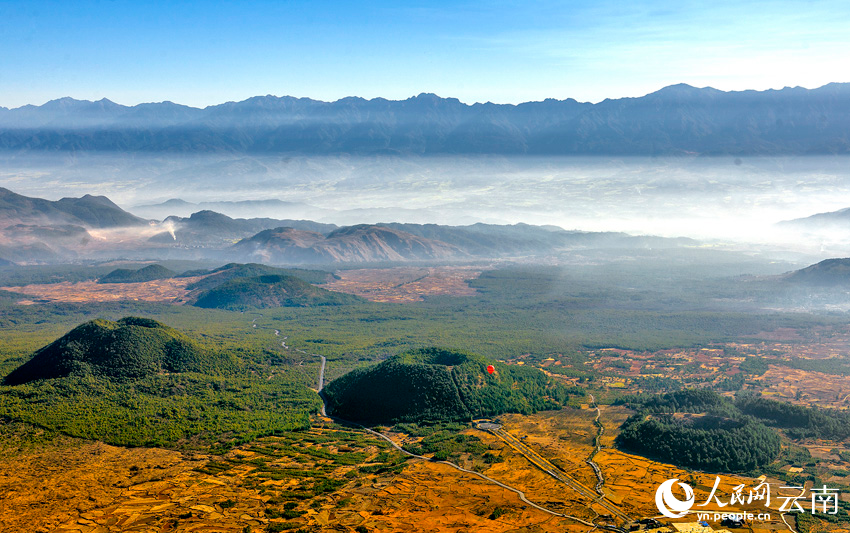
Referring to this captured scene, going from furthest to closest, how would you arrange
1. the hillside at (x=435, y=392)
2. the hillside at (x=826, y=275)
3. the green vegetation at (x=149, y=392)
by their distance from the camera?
the hillside at (x=826, y=275) < the hillside at (x=435, y=392) < the green vegetation at (x=149, y=392)

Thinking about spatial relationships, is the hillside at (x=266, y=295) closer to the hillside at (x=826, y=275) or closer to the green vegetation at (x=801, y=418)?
the green vegetation at (x=801, y=418)

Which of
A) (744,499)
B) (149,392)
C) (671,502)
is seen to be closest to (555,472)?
(671,502)

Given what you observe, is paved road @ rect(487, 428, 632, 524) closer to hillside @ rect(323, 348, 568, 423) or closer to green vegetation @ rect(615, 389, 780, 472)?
hillside @ rect(323, 348, 568, 423)

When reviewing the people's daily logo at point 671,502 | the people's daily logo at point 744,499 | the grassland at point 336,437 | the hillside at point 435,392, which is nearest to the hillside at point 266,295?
the grassland at point 336,437

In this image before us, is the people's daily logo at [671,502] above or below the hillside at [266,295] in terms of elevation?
above

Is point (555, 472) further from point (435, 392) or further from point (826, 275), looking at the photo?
point (826, 275)

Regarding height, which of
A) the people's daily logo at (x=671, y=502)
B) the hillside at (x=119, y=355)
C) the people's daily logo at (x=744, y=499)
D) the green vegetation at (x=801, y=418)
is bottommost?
the green vegetation at (x=801, y=418)

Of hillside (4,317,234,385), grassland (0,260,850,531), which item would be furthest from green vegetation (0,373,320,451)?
hillside (4,317,234,385)
